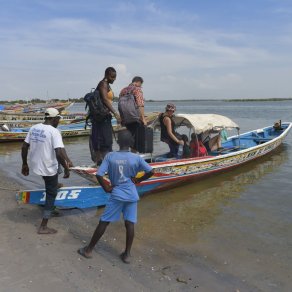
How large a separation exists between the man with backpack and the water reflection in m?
1.85

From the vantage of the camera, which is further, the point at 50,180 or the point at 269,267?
the point at 50,180

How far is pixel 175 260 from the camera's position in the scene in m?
4.83

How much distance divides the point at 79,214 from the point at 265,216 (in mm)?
3538

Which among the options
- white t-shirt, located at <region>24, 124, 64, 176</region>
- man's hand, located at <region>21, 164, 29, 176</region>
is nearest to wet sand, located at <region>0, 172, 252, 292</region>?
man's hand, located at <region>21, 164, 29, 176</region>

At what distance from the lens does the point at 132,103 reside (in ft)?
22.0

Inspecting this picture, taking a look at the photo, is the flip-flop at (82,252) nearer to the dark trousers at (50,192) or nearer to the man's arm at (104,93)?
the dark trousers at (50,192)

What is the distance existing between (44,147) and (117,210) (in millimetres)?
1403

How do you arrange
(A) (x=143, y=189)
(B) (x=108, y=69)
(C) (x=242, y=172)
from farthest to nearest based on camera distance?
1. (C) (x=242, y=172)
2. (A) (x=143, y=189)
3. (B) (x=108, y=69)

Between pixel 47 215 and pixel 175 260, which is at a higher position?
pixel 47 215

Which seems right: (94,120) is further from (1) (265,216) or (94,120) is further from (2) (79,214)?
(1) (265,216)

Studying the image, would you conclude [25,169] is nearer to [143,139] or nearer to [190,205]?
[143,139]

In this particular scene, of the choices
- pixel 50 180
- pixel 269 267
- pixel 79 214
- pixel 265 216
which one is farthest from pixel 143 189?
pixel 269 267

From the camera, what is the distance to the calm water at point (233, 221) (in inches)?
190

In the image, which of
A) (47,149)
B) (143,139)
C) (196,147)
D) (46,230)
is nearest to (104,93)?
(143,139)
